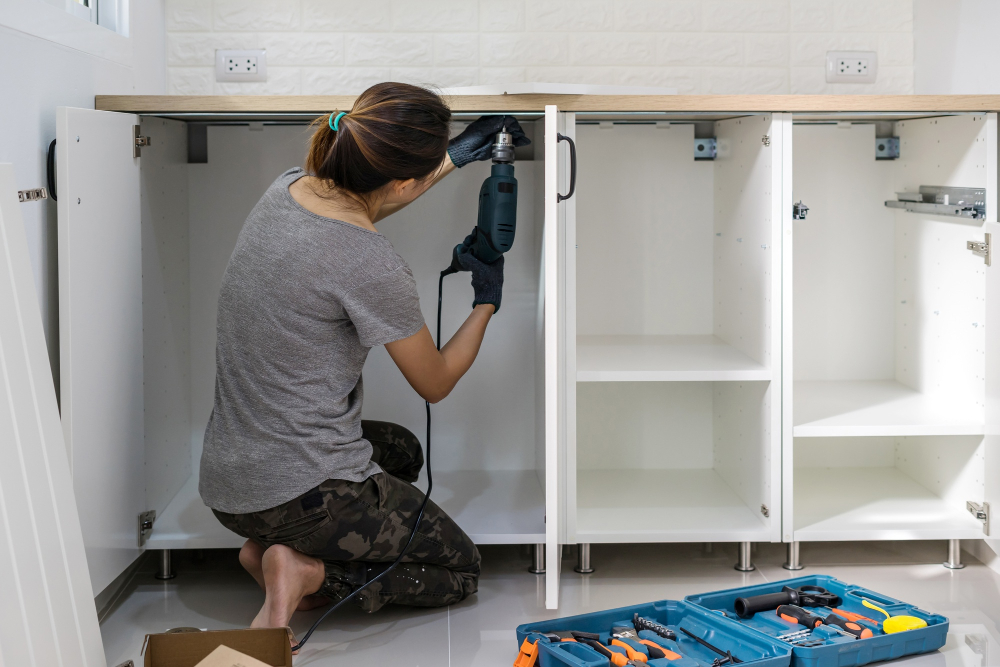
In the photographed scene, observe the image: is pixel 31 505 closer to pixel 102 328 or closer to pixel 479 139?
pixel 102 328

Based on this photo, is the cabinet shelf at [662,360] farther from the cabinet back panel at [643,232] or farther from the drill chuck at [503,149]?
the drill chuck at [503,149]

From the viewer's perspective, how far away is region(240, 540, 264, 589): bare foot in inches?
68.9

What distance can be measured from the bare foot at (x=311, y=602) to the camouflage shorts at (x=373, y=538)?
11cm

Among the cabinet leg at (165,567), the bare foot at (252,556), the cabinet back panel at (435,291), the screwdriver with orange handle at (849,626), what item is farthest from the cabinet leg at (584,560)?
the cabinet leg at (165,567)

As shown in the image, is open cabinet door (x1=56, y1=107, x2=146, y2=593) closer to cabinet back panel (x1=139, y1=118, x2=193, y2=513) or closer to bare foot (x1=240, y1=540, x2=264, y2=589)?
cabinet back panel (x1=139, y1=118, x2=193, y2=513)

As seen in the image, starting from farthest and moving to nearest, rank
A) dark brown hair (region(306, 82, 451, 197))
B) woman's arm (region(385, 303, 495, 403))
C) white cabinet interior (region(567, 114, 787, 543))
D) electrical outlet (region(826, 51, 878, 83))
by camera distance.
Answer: electrical outlet (region(826, 51, 878, 83)) < white cabinet interior (region(567, 114, 787, 543)) < woman's arm (region(385, 303, 495, 403)) < dark brown hair (region(306, 82, 451, 197))

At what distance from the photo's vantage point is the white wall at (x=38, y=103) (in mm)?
1427

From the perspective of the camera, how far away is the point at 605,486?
227 cm

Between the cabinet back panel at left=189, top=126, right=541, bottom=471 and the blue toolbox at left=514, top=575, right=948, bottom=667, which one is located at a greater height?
the cabinet back panel at left=189, top=126, right=541, bottom=471

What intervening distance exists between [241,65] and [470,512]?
128cm

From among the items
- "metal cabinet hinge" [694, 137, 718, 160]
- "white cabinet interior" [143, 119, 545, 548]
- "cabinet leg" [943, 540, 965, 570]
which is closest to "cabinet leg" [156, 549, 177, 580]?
"white cabinet interior" [143, 119, 545, 548]

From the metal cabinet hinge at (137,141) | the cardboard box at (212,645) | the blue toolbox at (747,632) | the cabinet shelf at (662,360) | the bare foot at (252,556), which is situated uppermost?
the metal cabinet hinge at (137,141)

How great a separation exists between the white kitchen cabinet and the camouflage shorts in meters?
0.18

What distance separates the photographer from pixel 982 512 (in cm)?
196
